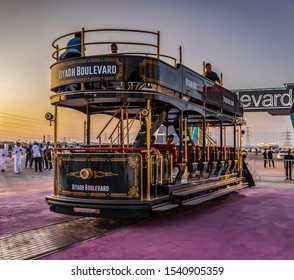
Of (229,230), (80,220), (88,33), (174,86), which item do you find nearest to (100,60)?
(88,33)

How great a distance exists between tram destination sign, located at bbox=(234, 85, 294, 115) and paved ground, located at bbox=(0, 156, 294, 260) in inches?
572

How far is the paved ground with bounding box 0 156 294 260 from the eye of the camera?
5570 millimetres

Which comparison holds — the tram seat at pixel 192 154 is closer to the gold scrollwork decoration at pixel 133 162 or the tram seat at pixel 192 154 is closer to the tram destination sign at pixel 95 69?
the gold scrollwork decoration at pixel 133 162

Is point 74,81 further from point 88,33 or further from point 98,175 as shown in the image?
point 98,175

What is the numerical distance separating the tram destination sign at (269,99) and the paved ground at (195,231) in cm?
1452

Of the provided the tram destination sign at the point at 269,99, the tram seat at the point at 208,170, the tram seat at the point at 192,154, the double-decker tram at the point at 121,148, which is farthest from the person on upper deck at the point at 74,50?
the tram destination sign at the point at 269,99

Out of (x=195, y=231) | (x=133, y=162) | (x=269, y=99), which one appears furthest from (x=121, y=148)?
(x=269, y=99)

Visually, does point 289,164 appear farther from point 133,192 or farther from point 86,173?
point 86,173

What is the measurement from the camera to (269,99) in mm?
25078

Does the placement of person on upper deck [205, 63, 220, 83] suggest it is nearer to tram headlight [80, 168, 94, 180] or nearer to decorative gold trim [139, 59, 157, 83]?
decorative gold trim [139, 59, 157, 83]

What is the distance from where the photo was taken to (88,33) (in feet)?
24.6

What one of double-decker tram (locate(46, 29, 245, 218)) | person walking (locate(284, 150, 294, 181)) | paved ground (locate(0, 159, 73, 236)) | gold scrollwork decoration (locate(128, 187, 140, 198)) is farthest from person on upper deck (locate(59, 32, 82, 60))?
person walking (locate(284, 150, 294, 181))

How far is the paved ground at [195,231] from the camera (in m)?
5.57

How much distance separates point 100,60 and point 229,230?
12.6 feet
